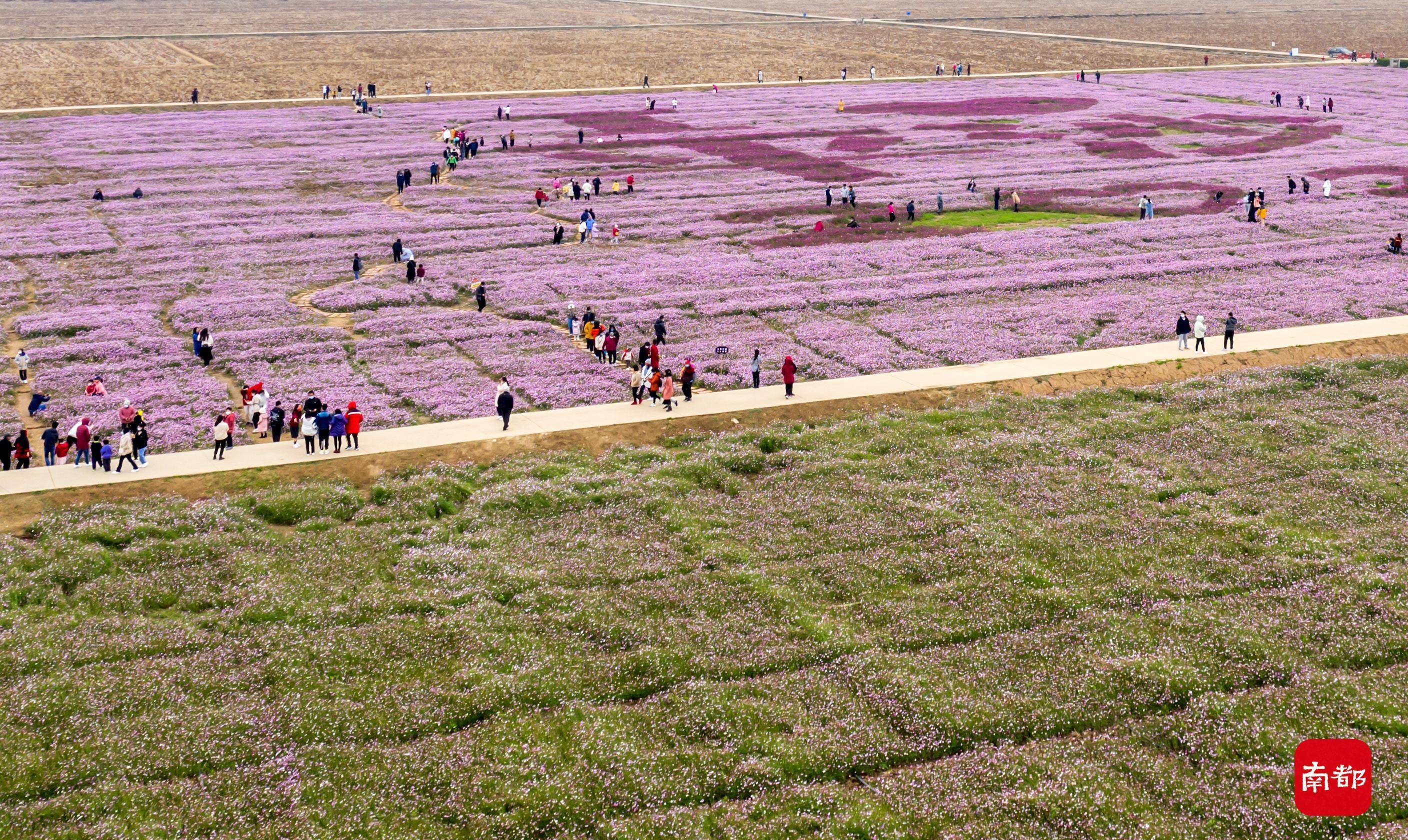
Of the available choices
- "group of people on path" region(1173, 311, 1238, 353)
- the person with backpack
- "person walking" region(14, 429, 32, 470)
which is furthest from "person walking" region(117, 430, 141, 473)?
"group of people on path" region(1173, 311, 1238, 353)

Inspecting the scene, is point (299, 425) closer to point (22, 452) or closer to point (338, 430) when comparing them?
point (338, 430)

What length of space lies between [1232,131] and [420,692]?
293 feet

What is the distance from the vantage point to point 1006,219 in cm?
6619

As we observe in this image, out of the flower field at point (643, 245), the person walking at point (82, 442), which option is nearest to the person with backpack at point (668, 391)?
the flower field at point (643, 245)

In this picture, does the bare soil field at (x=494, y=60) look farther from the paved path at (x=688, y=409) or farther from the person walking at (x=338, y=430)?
the person walking at (x=338, y=430)

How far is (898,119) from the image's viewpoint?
338 feet

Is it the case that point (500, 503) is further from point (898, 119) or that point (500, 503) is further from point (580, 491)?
point (898, 119)

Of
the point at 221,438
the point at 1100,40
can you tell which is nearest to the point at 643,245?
the point at 221,438

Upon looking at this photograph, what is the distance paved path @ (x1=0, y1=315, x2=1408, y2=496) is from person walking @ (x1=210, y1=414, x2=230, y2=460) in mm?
263

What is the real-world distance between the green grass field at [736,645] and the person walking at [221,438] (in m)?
2.64

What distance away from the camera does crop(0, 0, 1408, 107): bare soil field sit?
407 feet

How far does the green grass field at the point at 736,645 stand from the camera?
19625mm

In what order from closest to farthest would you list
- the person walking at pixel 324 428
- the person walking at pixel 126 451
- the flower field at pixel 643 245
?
the person walking at pixel 126 451 < the person walking at pixel 324 428 < the flower field at pixel 643 245

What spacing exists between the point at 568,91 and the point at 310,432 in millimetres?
94207
